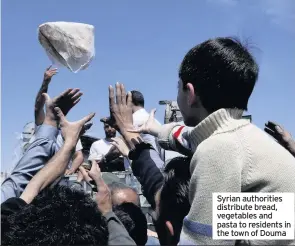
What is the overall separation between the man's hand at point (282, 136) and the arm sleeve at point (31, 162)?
3.38 ft

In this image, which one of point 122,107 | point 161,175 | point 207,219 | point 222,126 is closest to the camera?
point 207,219

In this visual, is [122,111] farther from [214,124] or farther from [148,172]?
[214,124]

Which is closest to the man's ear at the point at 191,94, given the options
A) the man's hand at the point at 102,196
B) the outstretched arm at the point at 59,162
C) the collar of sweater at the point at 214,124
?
the collar of sweater at the point at 214,124

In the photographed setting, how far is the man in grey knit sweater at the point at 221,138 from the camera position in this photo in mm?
1254

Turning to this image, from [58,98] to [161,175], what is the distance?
67 cm

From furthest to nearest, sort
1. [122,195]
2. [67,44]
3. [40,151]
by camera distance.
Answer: [67,44], [122,195], [40,151]

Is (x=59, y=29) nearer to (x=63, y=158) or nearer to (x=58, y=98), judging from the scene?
(x=58, y=98)

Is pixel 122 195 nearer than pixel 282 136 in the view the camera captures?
No

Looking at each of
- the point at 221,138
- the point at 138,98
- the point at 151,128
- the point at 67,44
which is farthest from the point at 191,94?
the point at 138,98

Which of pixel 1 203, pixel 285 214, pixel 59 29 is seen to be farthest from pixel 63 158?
pixel 59 29

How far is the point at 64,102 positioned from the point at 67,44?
660 millimetres

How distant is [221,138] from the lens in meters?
1.31

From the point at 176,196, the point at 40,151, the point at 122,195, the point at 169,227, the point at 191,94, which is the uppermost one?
the point at 191,94

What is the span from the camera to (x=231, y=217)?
4.53 feet
